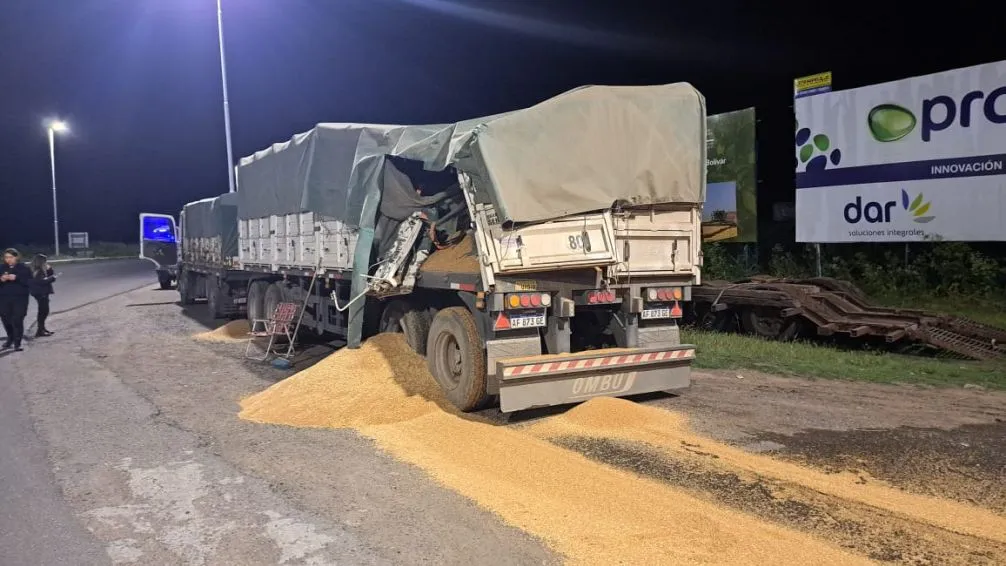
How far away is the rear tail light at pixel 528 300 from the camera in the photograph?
7184 mm

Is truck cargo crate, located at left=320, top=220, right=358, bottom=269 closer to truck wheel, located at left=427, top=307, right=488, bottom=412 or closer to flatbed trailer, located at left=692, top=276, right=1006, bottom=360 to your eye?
truck wheel, located at left=427, top=307, right=488, bottom=412

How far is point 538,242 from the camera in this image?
289 inches

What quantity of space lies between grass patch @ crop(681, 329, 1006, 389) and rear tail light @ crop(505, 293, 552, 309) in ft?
13.0

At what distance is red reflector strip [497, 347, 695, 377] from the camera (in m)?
7.10

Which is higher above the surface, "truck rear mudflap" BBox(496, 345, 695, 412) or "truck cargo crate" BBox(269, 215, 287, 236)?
"truck cargo crate" BBox(269, 215, 287, 236)

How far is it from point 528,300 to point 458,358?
1136mm

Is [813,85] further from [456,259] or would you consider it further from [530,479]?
[530,479]

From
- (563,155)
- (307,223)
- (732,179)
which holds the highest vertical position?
(732,179)

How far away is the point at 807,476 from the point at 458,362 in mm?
3664

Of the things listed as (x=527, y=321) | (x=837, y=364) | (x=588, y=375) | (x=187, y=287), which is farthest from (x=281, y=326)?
(x=187, y=287)

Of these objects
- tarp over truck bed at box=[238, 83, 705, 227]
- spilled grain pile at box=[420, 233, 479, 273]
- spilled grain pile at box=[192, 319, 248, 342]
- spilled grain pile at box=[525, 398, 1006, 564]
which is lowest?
spilled grain pile at box=[525, 398, 1006, 564]

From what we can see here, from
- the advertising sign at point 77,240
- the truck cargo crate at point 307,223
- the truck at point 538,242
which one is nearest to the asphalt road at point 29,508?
the truck at point 538,242

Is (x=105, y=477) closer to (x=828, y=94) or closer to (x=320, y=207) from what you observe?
(x=320, y=207)

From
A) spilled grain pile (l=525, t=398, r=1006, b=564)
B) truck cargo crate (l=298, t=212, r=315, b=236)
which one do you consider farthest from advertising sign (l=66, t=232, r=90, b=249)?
spilled grain pile (l=525, t=398, r=1006, b=564)
